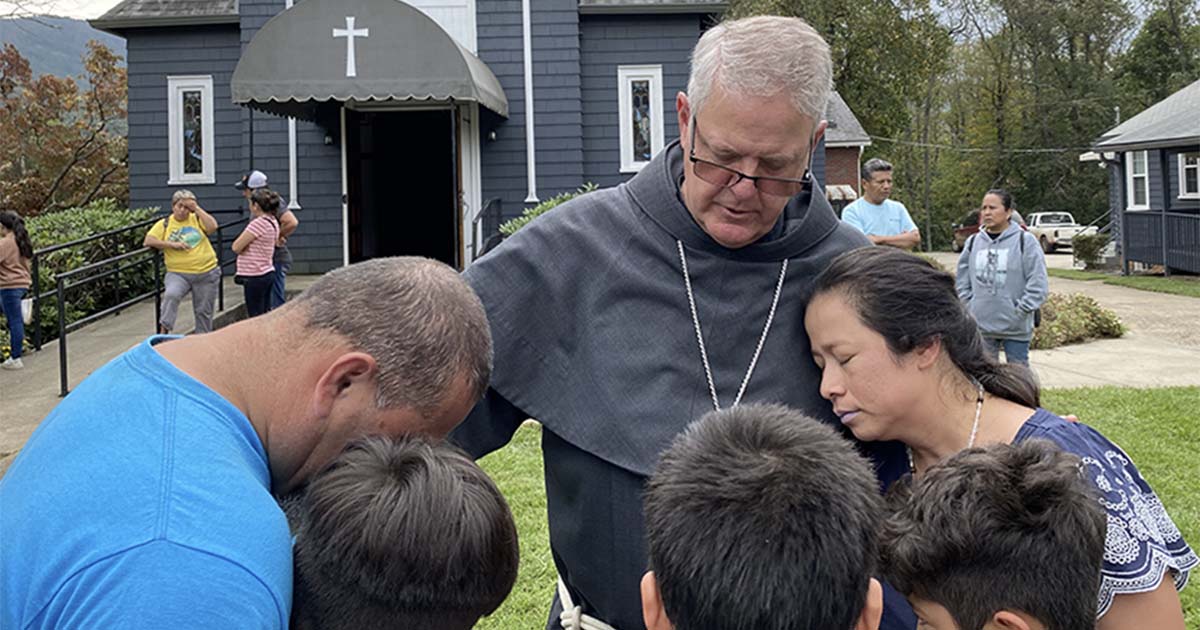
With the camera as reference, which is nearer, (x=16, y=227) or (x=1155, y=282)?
(x=16, y=227)

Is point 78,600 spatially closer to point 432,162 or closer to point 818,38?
point 818,38

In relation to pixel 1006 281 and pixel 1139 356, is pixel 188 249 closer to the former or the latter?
pixel 1006 281

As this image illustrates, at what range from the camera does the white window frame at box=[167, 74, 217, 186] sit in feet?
53.5

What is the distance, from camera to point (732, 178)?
212 centimetres

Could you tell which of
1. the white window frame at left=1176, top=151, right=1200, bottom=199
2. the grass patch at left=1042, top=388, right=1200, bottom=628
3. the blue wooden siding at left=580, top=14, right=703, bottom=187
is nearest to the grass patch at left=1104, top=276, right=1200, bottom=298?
the white window frame at left=1176, top=151, right=1200, bottom=199

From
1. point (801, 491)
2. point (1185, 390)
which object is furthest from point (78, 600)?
point (1185, 390)

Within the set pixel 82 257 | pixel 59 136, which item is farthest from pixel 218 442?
pixel 59 136

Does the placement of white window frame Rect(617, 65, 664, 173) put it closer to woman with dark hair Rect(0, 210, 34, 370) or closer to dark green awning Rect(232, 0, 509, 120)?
dark green awning Rect(232, 0, 509, 120)

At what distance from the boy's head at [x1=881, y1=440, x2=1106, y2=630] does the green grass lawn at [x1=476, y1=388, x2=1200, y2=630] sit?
3.19 m

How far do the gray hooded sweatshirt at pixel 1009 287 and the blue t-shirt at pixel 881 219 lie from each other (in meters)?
1.19

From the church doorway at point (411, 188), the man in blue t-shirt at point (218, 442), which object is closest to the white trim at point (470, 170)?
the church doorway at point (411, 188)

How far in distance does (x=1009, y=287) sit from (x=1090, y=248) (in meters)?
24.2

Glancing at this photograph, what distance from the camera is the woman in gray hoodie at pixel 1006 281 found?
8.22 metres

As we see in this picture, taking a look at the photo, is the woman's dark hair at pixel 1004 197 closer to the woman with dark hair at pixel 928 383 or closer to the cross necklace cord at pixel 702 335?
the woman with dark hair at pixel 928 383
